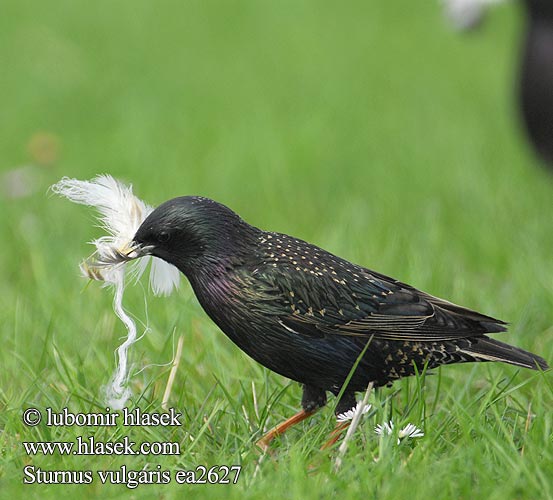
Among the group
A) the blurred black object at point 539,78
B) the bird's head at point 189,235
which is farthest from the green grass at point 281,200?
the blurred black object at point 539,78

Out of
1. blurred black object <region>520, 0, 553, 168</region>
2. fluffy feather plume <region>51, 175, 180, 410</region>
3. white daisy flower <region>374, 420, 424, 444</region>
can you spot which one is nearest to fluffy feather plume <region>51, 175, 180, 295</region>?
fluffy feather plume <region>51, 175, 180, 410</region>

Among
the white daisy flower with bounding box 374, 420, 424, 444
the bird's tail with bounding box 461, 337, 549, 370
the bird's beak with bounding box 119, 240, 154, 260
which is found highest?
the bird's beak with bounding box 119, 240, 154, 260

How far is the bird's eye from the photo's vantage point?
2.95m

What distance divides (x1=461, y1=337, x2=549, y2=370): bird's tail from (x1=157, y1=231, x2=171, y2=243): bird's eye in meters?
0.91

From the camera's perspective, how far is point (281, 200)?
595 centimetres

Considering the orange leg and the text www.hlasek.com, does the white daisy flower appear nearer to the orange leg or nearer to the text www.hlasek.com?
the orange leg

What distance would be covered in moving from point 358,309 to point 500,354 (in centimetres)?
45

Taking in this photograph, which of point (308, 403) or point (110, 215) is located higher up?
point (110, 215)

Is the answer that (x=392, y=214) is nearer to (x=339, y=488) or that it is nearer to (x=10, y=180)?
(x=10, y=180)

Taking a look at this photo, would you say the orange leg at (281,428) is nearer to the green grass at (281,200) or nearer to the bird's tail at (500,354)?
the green grass at (281,200)

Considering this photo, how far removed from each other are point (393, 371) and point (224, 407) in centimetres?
55

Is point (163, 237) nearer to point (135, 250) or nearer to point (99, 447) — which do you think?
point (135, 250)

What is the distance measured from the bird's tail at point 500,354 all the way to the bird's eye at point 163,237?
91 centimetres

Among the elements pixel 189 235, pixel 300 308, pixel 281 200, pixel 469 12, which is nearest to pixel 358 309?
pixel 300 308
